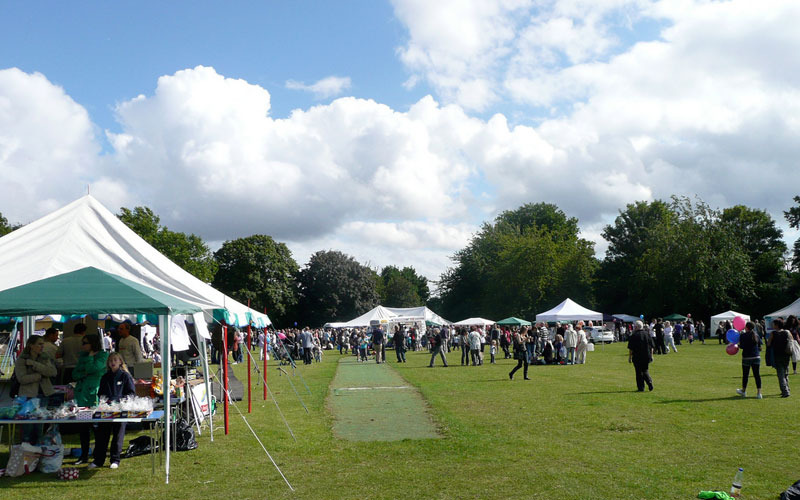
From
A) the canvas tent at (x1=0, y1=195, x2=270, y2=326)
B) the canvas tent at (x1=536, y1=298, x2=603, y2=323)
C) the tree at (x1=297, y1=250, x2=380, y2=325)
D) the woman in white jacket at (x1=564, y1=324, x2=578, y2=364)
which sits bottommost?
the woman in white jacket at (x1=564, y1=324, x2=578, y2=364)

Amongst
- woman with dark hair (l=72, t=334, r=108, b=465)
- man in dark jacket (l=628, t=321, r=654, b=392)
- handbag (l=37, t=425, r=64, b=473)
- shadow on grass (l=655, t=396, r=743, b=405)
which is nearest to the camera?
handbag (l=37, t=425, r=64, b=473)

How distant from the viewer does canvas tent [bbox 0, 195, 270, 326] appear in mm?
10289

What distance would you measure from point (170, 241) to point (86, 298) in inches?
1834

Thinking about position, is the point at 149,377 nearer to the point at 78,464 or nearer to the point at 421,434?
the point at 78,464

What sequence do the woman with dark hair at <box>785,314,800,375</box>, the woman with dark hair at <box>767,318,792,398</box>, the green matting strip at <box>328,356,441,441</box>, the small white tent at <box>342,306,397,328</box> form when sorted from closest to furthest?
the green matting strip at <box>328,356,441,441</box>, the woman with dark hair at <box>767,318,792,398</box>, the woman with dark hair at <box>785,314,800,375</box>, the small white tent at <box>342,306,397,328</box>

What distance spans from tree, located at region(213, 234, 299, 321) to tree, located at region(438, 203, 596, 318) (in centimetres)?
2051

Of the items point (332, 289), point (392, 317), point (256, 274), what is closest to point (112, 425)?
point (392, 317)

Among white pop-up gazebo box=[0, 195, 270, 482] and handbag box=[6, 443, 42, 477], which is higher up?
white pop-up gazebo box=[0, 195, 270, 482]

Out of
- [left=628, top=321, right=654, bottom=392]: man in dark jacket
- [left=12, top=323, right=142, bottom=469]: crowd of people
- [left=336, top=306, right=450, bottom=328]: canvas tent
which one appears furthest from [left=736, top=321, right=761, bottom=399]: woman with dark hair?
[left=336, top=306, right=450, bottom=328]: canvas tent

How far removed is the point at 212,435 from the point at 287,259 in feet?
204

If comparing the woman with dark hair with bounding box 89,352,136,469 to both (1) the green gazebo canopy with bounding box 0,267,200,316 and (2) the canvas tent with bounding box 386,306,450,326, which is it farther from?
(2) the canvas tent with bounding box 386,306,450,326

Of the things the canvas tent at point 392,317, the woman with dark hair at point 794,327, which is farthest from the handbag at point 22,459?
the canvas tent at point 392,317

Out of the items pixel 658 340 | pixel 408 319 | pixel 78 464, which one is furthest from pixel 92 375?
pixel 408 319

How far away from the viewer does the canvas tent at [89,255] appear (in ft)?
33.8
